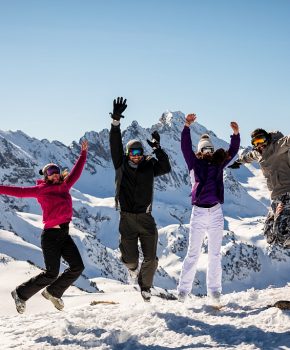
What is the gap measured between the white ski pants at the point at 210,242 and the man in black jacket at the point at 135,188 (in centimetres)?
81

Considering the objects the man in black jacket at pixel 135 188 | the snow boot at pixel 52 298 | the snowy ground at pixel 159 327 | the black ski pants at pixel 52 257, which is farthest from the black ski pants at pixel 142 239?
the snow boot at pixel 52 298

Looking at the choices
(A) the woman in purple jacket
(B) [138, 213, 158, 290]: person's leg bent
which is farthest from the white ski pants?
(B) [138, 213, 158, 290]: person's leg bent

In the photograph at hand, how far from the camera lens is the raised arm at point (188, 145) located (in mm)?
8820

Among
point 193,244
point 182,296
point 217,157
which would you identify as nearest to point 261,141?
point 217,157

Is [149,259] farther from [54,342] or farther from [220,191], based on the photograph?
[54,342]

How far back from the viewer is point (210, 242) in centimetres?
890

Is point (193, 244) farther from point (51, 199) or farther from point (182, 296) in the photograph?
point (51, 199)

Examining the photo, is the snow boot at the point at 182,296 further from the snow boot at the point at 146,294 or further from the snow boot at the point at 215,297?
the snow boot at the point at 146,294

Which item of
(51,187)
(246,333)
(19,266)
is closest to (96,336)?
(246,333)

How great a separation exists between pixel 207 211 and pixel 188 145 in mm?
1296

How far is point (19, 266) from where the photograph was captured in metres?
57.8

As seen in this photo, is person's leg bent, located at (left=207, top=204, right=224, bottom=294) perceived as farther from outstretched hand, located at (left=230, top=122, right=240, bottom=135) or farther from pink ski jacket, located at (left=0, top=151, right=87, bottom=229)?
pink ski jacket, located at (left=0, top=151, right=87, bottom=229)

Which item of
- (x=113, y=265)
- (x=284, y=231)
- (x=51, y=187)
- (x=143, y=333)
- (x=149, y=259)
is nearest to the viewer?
(x=143, y=333)

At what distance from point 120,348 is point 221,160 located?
3.95 meters
